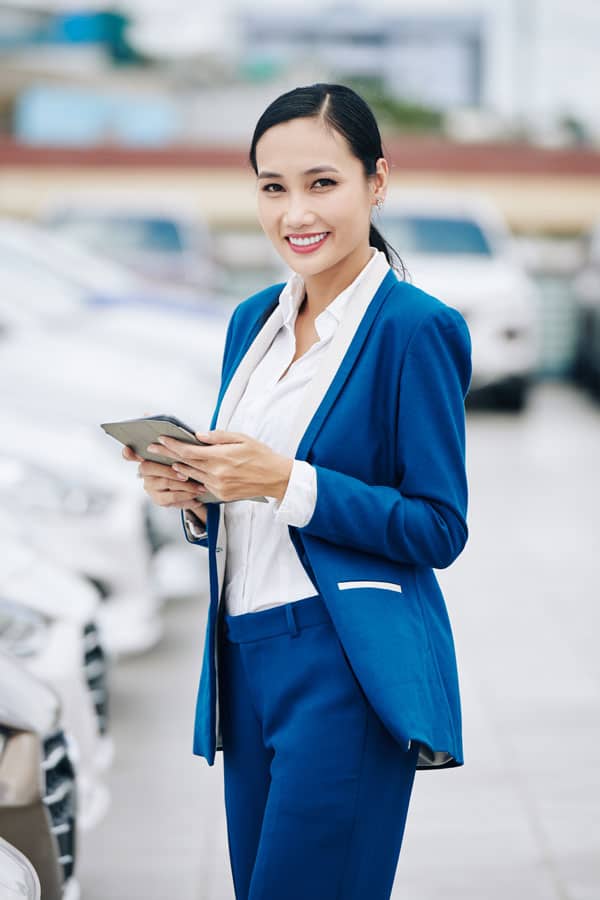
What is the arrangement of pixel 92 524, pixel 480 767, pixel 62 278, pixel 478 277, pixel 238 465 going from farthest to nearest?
pixel 478 277, pixel 62 278, pixel 92 524, pixel 480 767, pixel 238 465

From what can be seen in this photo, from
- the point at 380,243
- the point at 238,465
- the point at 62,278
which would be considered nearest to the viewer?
the point at 238,465

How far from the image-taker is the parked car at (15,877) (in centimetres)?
206

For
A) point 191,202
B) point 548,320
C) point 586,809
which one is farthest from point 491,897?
point 191,202

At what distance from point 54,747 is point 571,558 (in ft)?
15.4

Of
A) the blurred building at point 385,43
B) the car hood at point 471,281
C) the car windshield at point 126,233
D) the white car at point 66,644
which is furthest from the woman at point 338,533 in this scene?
the blurred building at point 385,43

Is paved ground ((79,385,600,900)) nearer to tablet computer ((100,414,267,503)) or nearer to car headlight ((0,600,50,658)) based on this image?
car headlight ((0,600,50,658))

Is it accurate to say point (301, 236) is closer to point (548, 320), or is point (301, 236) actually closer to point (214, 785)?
point (214, 785)

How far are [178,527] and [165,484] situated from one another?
332 cm

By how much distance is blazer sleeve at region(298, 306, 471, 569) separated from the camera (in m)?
1.89

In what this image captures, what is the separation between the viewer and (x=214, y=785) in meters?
4.08

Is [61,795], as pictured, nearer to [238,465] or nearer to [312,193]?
[238,465]

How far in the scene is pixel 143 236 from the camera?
44.6 ft

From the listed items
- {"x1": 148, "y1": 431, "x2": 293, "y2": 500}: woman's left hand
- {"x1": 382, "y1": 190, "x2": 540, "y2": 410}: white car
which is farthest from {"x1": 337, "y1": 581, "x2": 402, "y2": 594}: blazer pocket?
{"x1": 382, "y1": 190, "x2": 540, "y2": 410}: white car

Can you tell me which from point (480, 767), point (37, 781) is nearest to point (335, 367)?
point (37, 781)
